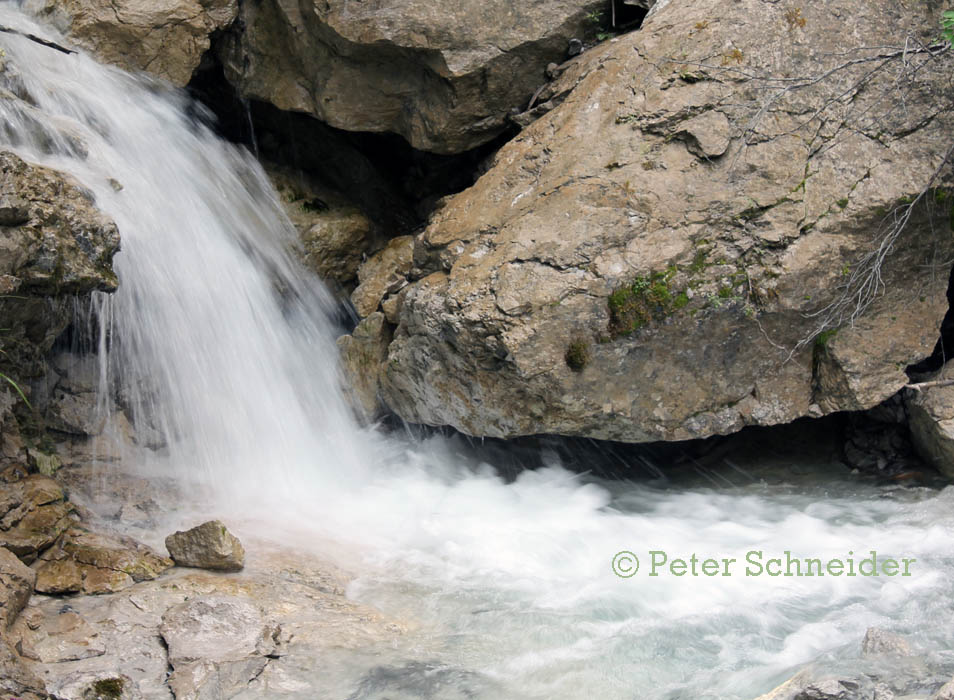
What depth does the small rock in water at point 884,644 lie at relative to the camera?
4.37 m

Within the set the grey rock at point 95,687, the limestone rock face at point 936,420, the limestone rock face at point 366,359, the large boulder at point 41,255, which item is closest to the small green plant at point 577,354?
the limestone rock face at point 366,359

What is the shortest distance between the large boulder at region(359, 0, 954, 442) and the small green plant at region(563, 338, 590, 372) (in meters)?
0.02

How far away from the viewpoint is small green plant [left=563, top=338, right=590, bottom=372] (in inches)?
250

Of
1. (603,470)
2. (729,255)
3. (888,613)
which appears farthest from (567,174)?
(888,613)

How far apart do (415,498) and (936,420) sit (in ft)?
14.3

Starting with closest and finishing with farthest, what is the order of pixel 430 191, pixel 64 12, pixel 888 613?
1. pixel 888 613
2. pixel 64 12
3. pixel 430 191

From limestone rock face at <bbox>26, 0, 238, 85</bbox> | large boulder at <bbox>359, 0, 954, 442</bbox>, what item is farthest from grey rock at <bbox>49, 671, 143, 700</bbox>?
limestone rock face at <bbox>26, 0, 238, 85</bbox>

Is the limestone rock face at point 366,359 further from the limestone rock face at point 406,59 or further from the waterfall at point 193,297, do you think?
the limestone rock face at point 406,59

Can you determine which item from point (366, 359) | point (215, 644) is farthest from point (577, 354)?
point (215, 644)

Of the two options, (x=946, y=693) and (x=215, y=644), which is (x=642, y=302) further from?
(x=215, y=644)

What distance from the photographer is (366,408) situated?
8.09 meters

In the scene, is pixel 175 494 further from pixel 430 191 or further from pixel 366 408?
pixel 430 191

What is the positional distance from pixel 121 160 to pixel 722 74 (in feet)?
17.7

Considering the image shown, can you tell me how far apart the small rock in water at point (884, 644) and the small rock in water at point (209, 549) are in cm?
388
